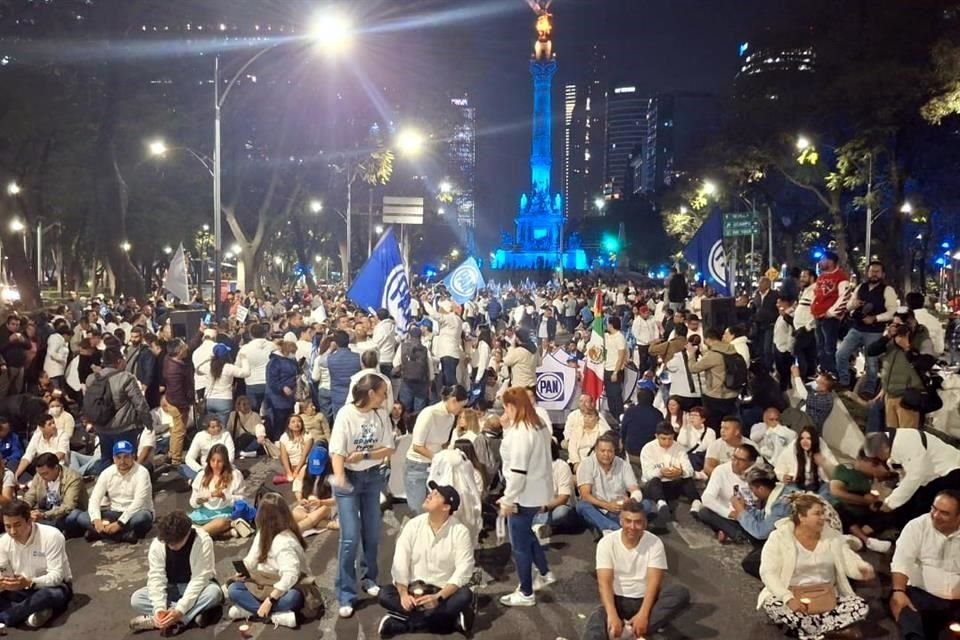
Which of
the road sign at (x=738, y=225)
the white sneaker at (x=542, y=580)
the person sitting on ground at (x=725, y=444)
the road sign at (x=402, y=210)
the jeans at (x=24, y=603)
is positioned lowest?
the white sneaker at (x=542, y=580)

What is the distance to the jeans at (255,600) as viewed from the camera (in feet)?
22.5

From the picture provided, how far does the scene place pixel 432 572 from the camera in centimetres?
665

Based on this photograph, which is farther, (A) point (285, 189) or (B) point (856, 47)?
(A) point (285, 189)

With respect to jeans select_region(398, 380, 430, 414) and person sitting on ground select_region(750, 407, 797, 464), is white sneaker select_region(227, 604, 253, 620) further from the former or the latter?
jeans select_region(398, 380, 430, 414)

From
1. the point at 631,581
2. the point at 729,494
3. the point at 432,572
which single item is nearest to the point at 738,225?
the point at 729,494

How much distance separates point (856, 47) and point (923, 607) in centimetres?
2324

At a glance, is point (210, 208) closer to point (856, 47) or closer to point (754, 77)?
point (754, 77)

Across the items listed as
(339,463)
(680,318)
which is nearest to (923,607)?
(339,463)

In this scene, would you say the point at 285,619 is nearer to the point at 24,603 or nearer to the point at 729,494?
the point at 24,603

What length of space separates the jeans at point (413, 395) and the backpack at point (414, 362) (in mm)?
123

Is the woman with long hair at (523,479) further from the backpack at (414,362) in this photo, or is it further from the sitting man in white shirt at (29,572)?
the backpack at (414,362)

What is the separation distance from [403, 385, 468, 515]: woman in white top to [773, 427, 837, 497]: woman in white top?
3353 mm

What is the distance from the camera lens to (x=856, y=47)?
26141 mm

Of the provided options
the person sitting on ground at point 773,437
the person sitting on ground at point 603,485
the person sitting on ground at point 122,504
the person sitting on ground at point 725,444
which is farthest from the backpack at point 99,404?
the person sitting on ground at point 773,437
